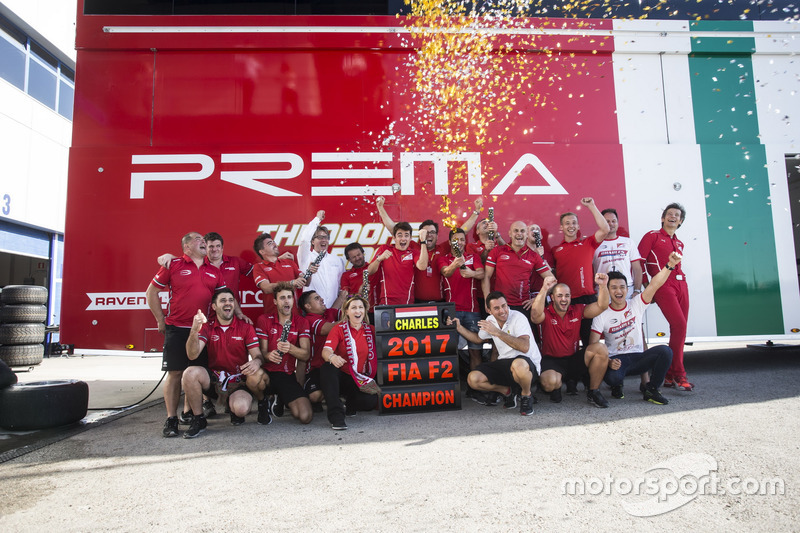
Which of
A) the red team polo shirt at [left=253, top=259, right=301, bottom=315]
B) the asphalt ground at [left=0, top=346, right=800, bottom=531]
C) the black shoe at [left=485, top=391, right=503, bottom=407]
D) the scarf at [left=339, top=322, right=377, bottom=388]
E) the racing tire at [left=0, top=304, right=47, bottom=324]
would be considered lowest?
the asphalt ground at [left=0, top=346, right=800, bottom=531]

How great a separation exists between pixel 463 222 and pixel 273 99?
7.77 ft

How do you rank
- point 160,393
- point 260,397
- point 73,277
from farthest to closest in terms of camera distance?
1. point 160,393
2. point 73,277
3. point 260,397

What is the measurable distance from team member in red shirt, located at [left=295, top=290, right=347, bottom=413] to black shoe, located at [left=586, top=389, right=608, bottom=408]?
7.90 ft

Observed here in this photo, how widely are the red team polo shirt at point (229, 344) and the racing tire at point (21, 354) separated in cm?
627

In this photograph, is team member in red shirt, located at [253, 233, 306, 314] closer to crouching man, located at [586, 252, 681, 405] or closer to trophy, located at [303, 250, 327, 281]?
trophy, located at [303, 250, 327, 281]

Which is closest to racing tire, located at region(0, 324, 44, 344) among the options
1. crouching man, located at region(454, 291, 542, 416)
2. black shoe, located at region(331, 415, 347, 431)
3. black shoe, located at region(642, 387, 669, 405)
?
black shoe, located at region(331, 415, 347, 431)

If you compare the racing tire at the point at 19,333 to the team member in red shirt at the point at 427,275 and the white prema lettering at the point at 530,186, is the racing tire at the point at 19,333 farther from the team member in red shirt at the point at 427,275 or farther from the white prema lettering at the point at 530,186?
the white prema lettering at the point at 530,186

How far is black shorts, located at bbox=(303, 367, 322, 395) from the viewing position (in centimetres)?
404

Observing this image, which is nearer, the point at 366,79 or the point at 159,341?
the point at 159,341

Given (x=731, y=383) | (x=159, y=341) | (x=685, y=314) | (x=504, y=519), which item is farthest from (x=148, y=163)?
(x=731, y=383)

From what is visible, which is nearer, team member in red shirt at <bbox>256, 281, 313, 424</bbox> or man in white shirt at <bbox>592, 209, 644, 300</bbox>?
team member in red shirt at <bbox>256, 281, 313, 424</bbox>

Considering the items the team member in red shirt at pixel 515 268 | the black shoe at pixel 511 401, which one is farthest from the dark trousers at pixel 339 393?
the team member in red shirt at pixel 515 268

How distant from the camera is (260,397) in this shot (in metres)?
3.79

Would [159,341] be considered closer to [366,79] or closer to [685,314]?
[366,79]
